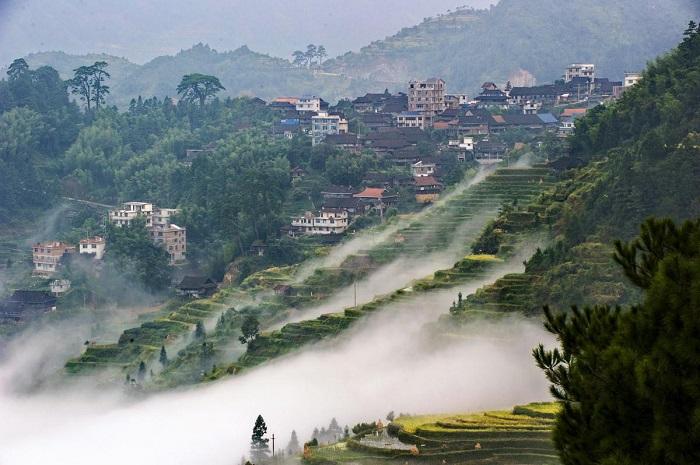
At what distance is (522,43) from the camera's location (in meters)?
50.6

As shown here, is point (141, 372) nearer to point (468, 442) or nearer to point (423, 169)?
point (468, 442)

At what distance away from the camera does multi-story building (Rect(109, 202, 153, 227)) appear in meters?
28.3

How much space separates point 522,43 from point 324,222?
26.0 m

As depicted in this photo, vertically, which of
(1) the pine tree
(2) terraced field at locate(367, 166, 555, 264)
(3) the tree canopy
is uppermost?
(3) the tree canopy

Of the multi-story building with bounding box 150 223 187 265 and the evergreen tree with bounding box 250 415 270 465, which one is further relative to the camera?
the multi-story building with bounding box 150 223 187 265

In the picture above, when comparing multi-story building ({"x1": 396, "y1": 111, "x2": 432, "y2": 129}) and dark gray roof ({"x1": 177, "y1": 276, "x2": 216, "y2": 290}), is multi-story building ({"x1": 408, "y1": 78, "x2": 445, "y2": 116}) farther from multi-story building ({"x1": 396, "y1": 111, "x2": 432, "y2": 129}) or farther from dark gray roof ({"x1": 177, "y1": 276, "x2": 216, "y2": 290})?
dark gray roof ({"x1": 177, "y1": 276, "x2": 216, "y2": 290})

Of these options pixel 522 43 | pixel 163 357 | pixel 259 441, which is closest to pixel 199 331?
pixel 163 357

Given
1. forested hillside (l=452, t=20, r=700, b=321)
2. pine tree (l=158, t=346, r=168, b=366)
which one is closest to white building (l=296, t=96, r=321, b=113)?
forested hillside (l=452, t=20, r=700, b=321)

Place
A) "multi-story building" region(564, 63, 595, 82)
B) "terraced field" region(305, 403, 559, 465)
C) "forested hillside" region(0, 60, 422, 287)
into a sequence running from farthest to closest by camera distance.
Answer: "multi-story building" region(564, 63, 595, 82)
"forested hillside" region(0, 60, 422, 287)
"terraced field" region(305, 403, 559, 465)

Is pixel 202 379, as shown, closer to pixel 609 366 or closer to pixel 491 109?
pixel 609 366

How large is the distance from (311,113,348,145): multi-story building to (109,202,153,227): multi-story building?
459cm

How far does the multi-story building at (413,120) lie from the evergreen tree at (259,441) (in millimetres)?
18262

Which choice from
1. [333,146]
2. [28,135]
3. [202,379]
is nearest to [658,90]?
[202,379]

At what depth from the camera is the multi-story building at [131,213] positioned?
28.3m
